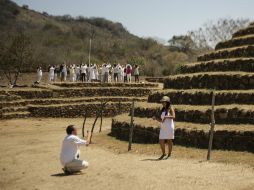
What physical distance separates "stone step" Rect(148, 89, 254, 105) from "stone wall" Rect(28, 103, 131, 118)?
10133mm

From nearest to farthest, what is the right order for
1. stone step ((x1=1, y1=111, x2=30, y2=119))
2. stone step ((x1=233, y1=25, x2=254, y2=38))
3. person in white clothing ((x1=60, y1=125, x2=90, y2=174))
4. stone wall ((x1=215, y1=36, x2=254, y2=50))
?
person in white clothing ((x1=60, y1=125, x2=90, y2=174)) < stone wall ((x1=215, y1=36, x2=254, y2=50)) < stone step ((x1=233, y1=25, x2=254, y2=38)) < stone step ((x1=1, y1=111, x2=30, y2=119))

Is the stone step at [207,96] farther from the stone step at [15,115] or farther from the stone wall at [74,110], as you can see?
the stone step at [15,115]

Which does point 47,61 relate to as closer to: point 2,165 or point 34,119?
point 34,119

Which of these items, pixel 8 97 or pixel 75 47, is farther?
pixel 75 47

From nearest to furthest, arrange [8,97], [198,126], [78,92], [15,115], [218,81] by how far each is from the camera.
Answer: [198,126]
[218,81]
[15,115]
[8,97]
[78,92]

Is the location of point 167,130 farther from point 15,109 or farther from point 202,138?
point 15,109

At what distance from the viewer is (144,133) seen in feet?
46.6

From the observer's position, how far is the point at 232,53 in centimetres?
1797

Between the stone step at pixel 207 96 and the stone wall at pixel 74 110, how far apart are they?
10.1m

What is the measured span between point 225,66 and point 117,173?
8899 millimetres

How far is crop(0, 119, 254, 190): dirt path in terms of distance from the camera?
8.18m

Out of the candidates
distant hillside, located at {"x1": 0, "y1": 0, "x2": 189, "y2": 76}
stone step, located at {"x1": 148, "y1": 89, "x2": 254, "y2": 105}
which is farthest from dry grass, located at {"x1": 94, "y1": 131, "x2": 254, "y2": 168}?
distant hillside, located at {"x1": 0, "y1": 0, "x2": 189, "y2": 76}

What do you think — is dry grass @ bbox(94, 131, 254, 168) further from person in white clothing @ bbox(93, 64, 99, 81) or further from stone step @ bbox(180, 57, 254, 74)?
person in white clothing @ bbox(93, 64, 99, 81)

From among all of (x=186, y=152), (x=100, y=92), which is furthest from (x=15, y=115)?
(x=186, y=152)
